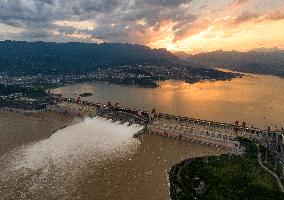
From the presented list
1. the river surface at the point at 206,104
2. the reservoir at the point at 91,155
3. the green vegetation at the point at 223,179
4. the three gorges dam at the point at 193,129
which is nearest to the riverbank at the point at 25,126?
the reservoir at the point at 91,155

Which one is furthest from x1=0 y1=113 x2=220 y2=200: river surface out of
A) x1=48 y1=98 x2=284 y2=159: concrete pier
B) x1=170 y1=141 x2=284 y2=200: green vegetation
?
x1=48 y1=98 x2=284 y2=159: concrete pier

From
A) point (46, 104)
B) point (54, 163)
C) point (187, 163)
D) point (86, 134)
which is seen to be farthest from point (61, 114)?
point (187, 163)

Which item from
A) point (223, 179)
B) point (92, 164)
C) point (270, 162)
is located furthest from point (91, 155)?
point (270, 162)

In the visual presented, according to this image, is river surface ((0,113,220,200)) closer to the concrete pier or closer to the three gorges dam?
the three gorges dam

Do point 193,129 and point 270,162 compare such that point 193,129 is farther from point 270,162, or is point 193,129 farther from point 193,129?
point 270,162

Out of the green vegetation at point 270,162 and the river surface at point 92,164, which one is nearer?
the river surface at point 92,164

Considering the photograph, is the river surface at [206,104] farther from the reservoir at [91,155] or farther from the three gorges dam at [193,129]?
the three gorges dam at [193,129]

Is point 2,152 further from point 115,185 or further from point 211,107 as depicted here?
point 211,107
